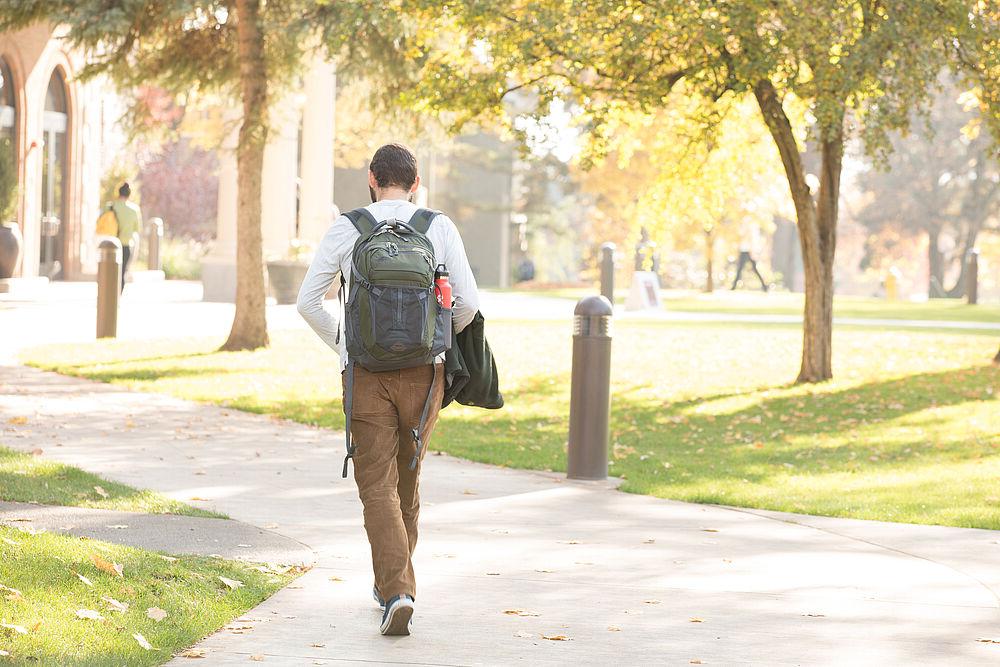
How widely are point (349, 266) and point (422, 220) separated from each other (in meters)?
0.30

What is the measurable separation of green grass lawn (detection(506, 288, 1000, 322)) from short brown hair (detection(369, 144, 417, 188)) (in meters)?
24.9

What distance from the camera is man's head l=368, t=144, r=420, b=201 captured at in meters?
5.46

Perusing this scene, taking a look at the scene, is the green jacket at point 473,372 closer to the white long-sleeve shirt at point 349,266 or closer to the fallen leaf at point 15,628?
the white long-sleeve shirt at point 349,266

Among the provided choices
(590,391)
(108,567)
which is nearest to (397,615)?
(108,567)

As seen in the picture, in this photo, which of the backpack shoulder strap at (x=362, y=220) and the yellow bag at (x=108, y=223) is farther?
the yellow bag at (x=108, y=223)

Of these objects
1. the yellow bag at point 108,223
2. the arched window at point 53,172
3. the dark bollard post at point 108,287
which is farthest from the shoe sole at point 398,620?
the arched window at point 53,172

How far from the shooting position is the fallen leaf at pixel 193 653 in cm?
493

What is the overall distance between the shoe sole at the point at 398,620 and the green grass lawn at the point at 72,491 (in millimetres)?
2364

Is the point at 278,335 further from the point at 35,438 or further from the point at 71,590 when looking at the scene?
the point at 71,590

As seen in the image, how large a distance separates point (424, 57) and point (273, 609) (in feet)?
41.6

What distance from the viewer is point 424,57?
17.6 metres

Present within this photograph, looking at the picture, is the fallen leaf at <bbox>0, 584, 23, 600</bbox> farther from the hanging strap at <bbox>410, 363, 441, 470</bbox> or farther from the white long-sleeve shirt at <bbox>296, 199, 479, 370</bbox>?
the hanging strap at <bbox>410, 363, 441, 470</bbox>

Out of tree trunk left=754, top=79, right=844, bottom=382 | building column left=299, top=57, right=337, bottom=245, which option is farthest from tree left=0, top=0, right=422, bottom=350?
building column left=299, top=57, right=337, bottom=245

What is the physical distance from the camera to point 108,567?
5.68 meters
